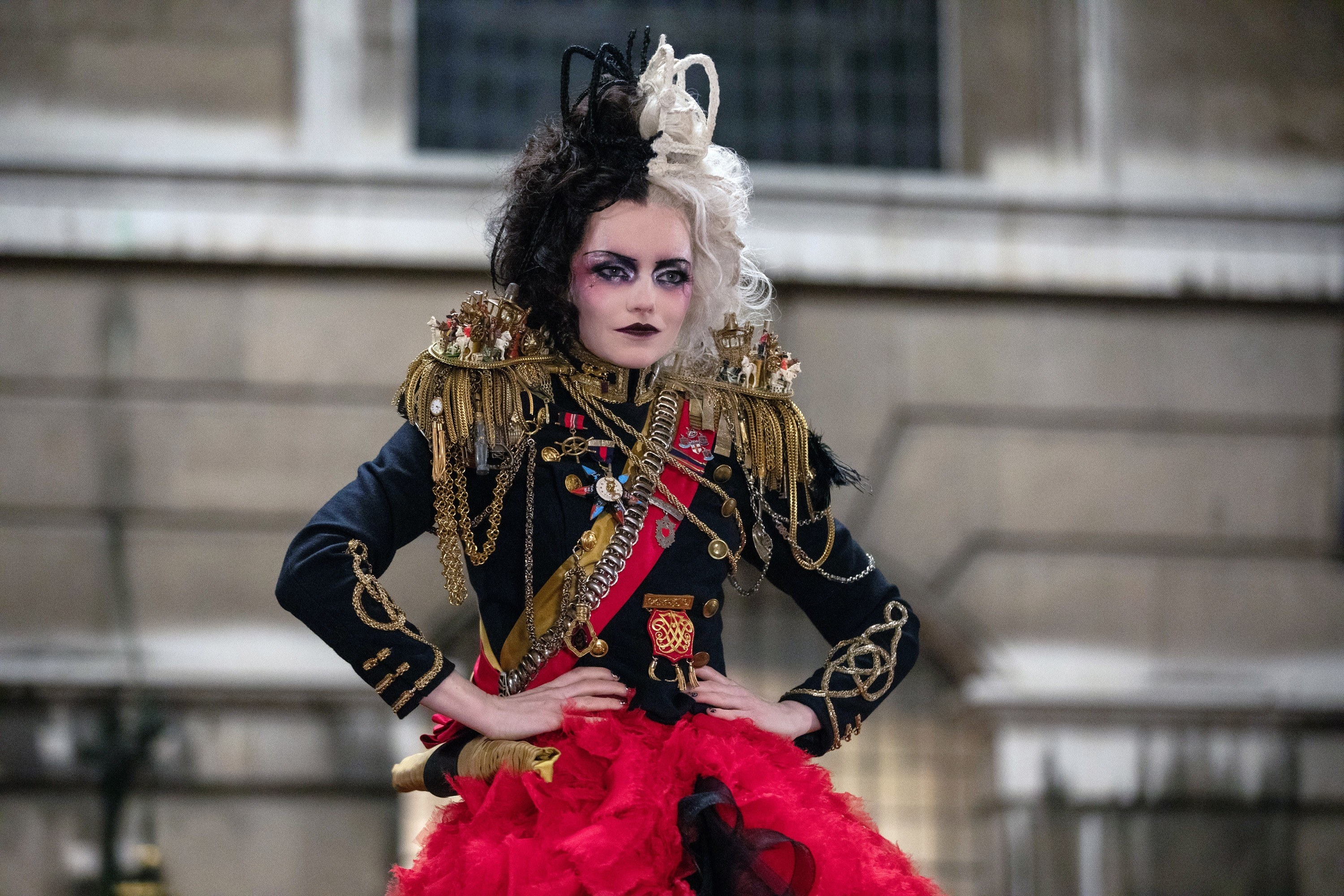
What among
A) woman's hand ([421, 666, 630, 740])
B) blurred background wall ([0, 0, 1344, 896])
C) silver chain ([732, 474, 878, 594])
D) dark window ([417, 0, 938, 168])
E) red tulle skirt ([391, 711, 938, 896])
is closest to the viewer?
red tulle skirt ([391, 711, 938, 896])

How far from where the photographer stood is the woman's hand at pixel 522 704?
2.44m

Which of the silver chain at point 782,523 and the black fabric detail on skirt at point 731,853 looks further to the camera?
the silver chain at point 782,523

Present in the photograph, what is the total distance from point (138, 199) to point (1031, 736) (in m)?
4.30

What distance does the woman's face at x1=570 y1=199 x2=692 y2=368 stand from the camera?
8.70ft

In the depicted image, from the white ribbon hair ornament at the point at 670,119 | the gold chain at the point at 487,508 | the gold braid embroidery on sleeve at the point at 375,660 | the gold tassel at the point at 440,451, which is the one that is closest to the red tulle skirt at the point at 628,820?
the gold braid embroidery on sleeve at the point at 375,660

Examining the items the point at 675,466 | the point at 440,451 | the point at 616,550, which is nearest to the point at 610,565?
the point at 616,550

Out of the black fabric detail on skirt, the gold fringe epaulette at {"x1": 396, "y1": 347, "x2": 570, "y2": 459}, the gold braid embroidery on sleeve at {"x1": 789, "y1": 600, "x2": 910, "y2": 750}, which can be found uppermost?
the gold fringe epaulette at {"x1": 396, "y1": 347, "x2": 570, "y2": 459}

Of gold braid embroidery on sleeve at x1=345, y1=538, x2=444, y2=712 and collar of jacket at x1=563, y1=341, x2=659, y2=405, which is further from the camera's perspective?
collar of jacket at x1=563, y1=341, x2=659, y2=405

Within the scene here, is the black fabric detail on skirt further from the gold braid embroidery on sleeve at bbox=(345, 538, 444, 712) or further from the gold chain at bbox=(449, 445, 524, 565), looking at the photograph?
the gold chain at bbox=(449, 445, 524, 565)

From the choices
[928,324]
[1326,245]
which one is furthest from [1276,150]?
[928,324]

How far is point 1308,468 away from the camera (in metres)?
6.50

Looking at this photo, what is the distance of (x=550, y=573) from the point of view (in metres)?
2.57

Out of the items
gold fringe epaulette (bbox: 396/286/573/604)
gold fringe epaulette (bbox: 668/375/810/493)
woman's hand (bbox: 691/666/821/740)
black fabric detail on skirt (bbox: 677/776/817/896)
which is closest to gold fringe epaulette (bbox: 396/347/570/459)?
gold fringe epaulette (bbox: 396/286/573/604)

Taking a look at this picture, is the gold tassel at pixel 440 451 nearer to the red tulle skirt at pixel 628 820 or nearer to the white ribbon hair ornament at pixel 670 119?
the red tulle skirt at pixel 628 820
